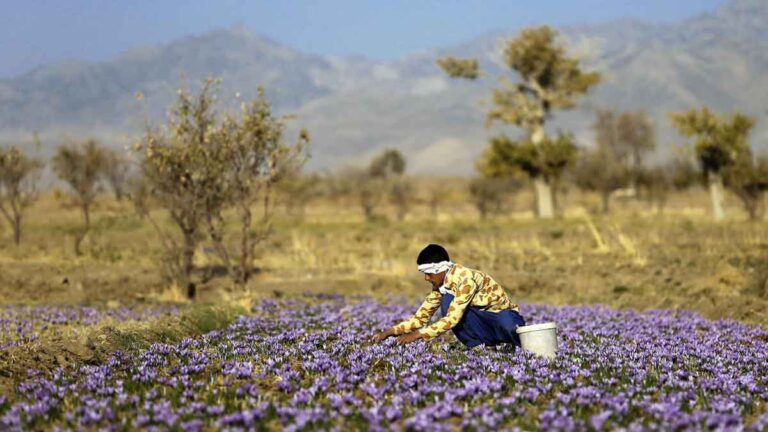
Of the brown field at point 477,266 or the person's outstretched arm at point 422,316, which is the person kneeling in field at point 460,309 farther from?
the brown field at point 477,266

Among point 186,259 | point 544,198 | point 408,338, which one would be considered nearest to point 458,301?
point 408,338

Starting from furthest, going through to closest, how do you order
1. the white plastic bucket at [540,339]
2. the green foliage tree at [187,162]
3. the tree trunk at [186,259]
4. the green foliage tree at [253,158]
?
the tree trunk at [186,259] → the green foliage tree at [253,158] → the green foliage tree at [187,162] → the white plastic bucket at [540,339]

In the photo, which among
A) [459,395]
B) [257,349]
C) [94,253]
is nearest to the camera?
[459,395]

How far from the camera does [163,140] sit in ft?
58.6

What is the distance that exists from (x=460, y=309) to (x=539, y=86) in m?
39.7

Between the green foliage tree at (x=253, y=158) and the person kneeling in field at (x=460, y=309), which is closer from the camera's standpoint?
the person kneeling in field at (x=460, y=309)

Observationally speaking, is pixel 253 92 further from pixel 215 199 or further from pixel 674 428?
pixel 674 428

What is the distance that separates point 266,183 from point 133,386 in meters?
11.0

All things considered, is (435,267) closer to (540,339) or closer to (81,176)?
(540,339)

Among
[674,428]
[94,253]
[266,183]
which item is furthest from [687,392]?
[94,253]

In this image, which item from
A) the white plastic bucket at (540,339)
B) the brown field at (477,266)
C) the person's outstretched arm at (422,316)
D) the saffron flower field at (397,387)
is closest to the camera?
the saffron flower field at (397,387)

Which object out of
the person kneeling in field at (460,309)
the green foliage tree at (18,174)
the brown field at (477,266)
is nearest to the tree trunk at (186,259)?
the brown field at (477,266)

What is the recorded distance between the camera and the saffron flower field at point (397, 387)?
6066mm

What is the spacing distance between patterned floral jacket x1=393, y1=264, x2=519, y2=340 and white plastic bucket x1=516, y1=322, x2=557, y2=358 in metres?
0.49
